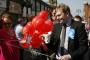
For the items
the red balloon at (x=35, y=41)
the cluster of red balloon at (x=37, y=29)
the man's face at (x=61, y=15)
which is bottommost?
the red balloon at (x=35, y=41)

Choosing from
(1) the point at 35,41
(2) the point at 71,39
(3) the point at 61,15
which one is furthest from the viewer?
(1) the point at 35,41

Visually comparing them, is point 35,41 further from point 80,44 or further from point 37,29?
point 80,44

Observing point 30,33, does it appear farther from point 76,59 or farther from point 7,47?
point 76,59

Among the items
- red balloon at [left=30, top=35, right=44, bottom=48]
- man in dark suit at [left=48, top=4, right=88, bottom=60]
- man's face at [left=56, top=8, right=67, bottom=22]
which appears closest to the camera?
man's face at [left=56, top=8, right=67, bottom=22]

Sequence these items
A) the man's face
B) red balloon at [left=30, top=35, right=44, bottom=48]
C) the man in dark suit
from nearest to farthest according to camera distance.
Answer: the man's face
the man in dark suit
red balloon at [left=30, top=35, right=44, bottom=48]

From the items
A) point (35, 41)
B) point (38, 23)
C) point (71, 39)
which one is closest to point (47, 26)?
point (38, 23)

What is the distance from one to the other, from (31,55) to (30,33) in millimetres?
3237

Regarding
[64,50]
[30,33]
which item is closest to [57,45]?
[64,50]

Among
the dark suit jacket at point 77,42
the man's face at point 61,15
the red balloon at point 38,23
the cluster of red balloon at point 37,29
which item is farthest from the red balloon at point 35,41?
the man's face at point 61,15

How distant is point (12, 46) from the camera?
23.4 feet

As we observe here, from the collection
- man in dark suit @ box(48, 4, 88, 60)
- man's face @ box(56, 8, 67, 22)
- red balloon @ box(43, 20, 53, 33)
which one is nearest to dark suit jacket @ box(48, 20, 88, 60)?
man in dark suit @ box(48, 4, 88, 60)

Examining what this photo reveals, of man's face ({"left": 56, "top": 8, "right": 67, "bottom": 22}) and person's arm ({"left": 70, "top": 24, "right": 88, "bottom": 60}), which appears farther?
person's arm ({"left": 70, "top": 24, "right": 88, "bottom": 60})

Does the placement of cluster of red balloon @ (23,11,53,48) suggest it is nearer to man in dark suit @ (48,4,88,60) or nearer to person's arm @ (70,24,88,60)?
man in dark suit @ (48,4,88,60)

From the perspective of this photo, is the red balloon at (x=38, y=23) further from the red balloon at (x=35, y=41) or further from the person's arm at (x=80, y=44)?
the person's arm at (x=80, y=44)
